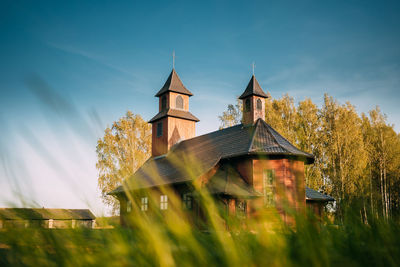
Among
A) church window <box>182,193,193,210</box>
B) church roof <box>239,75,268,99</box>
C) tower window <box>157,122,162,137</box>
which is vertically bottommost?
church window <box>182,193,193,210</box>

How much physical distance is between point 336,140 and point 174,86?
16309 mm

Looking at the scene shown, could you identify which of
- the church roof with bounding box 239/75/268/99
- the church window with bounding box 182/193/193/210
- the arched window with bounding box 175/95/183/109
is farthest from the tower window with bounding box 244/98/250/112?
the church window with bounding box 182/193/193/210

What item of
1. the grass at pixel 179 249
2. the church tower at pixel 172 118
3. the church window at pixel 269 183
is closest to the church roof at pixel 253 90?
the church window at pixel 269 183

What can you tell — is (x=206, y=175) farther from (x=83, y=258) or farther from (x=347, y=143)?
(x=83, y=258)

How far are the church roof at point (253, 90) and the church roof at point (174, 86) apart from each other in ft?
24.0

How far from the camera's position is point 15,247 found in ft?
4.12

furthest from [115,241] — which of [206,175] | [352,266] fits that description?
[206,175]

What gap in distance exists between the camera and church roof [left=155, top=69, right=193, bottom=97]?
101ft

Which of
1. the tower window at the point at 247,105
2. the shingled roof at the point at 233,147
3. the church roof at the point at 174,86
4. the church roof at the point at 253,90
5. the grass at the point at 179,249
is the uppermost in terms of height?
the church roof at the point at 174,86

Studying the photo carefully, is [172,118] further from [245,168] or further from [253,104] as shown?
[245,168]

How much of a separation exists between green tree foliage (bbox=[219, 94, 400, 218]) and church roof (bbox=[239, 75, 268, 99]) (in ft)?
27.5

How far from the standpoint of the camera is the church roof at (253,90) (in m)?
24.7

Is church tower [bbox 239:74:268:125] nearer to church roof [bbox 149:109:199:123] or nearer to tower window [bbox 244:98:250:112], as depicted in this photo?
tower window [bbox 244:98:250:112]

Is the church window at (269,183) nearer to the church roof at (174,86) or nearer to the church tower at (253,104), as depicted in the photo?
the church tower at (253,104)
